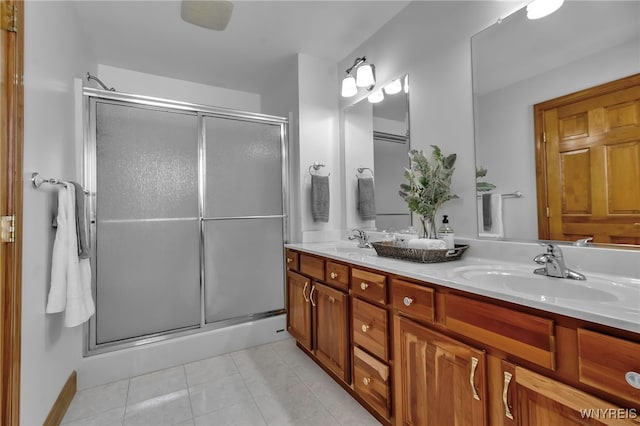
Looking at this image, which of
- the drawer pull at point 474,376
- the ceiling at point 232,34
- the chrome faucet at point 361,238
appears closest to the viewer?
the drawer pull at point 474,376

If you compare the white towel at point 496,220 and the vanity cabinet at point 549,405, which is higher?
the white towel at point 496,220

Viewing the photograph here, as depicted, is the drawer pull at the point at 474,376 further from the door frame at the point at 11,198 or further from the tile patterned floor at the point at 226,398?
the door frame at the point at 11,198

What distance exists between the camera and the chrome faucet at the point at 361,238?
2.27m

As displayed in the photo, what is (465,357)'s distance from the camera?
103 centimetres

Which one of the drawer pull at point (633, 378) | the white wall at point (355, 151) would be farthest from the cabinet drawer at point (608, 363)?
the white wall at point (355, 151)

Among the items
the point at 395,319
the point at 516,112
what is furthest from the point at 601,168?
the point at 395,319

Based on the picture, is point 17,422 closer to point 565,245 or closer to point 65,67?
point 65,67

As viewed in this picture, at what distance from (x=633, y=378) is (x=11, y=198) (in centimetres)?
197

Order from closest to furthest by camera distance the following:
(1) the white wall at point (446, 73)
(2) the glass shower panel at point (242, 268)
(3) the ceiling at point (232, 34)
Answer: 1. (1) the white wall at point (446, 73)
2. (3) the ceiling at point (232, 34)
3. (2) the glass shower panel at point (242, 268)

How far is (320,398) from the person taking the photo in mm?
1749

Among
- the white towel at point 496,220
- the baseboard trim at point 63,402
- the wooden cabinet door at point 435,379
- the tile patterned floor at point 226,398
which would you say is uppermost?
the white towel at point 496,220

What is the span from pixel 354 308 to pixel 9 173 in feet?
5.27

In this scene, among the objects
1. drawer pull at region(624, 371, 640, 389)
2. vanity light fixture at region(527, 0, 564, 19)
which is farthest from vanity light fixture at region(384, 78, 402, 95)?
drawer pull at region(624, 371, 640, 389)

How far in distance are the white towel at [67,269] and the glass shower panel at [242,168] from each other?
35.7 inches
